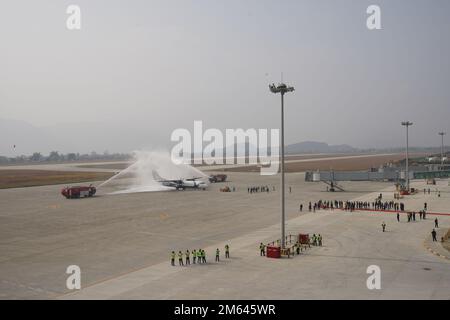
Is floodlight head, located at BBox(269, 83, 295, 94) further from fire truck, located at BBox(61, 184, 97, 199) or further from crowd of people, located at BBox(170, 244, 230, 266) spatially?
fire truck, located at BBox(61, 184, 97, 199)

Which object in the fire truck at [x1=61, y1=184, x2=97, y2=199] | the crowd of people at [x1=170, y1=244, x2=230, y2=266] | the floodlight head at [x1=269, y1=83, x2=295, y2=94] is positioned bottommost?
the crowd of people at [x1=170, y1=244, x2=230, y2=266]

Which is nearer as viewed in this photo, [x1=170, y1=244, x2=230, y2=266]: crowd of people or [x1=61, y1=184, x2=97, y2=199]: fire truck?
[x1=170, y1=244, x2=230, y2=266]: crowd of people

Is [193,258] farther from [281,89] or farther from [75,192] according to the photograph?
[75,192]

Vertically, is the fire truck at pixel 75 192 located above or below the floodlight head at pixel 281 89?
below

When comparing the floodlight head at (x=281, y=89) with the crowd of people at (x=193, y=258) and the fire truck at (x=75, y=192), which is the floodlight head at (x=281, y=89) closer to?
the crowd of people at (x=193, y=258)

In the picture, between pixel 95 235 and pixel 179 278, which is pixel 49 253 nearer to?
Result: pixel 95 235

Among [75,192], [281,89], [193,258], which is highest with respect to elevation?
[281,89]

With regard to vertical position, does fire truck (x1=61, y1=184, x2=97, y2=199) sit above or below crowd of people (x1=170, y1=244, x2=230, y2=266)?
above

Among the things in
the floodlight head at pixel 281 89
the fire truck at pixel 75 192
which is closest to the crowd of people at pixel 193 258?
the floodlight head at pixel 281 89

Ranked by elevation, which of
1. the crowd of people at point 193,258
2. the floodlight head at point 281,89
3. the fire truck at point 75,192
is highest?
the floodlight head at point 281,89

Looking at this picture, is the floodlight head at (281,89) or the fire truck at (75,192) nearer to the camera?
the floodlight head at (281,89)

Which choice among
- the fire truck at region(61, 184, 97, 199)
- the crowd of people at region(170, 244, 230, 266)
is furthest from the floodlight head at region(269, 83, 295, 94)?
the fire truck at region(61, 184, 97, 199)

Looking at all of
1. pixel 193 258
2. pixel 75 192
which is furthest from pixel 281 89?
pixel 75 192

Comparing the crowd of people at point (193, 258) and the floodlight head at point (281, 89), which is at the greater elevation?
the floodlight head at point (281, 89)
